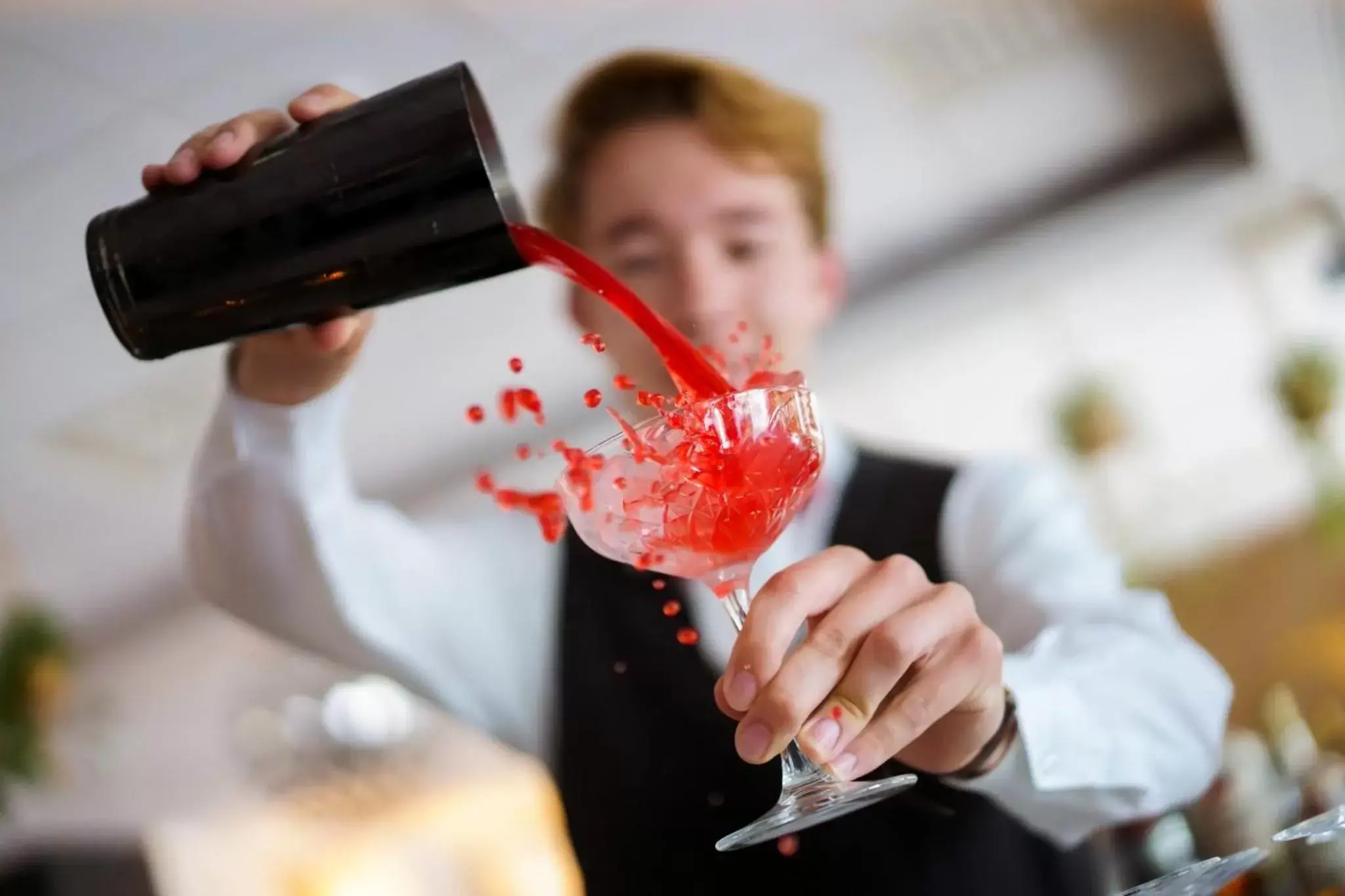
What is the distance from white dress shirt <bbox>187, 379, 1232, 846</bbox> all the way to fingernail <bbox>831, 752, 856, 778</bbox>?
21 centimetres

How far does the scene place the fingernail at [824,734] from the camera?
0.60 meters

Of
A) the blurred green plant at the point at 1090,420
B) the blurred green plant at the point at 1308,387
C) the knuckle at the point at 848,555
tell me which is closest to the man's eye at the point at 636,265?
the knuckle at the point at 848,555

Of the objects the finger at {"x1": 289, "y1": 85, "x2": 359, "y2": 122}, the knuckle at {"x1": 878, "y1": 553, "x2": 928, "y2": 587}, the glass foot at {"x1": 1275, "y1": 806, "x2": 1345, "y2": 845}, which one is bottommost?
the glass foot at {"x1": 1275, "y1": 806, "x2": 1345, "y2": 845}

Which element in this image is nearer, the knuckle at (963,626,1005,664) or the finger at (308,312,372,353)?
the knuckle at (963,626,1005,664)

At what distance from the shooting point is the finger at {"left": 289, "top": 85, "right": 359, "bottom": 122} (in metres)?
0.72

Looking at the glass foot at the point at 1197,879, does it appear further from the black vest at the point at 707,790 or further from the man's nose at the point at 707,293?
the man's nose at the point at 707,293

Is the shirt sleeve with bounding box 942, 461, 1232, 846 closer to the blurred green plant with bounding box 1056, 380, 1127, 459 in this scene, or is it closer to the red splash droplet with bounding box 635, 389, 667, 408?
the red splash droplet with bounding box 635, 389, 667, 408

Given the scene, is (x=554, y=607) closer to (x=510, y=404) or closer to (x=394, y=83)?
(x=510, y=404)

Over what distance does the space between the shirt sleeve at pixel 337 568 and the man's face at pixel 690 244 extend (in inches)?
11.7

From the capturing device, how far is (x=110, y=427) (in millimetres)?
1445

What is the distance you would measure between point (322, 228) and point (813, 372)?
1281mm

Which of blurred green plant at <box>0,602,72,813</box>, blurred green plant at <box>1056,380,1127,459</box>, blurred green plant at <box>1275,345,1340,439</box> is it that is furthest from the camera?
blurred green plant at <box>1056,380,1127,459</box>

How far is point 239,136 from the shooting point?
71cm

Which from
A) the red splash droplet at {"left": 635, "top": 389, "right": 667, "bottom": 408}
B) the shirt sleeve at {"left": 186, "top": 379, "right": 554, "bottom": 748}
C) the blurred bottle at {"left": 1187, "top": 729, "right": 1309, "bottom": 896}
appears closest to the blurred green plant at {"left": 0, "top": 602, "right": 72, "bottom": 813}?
the shirt sleeve at {"left": 186, "top": 379, "right": 554, "bottom": 748}
